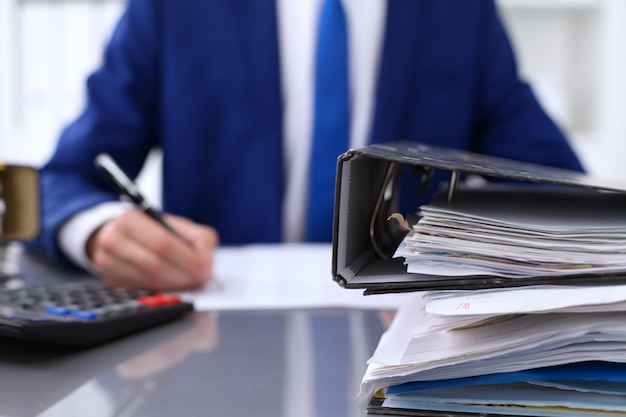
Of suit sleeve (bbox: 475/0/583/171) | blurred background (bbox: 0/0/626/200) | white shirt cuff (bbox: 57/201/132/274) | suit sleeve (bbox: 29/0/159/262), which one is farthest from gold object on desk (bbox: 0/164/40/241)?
blurred background (bbox: 0/0/626/200)

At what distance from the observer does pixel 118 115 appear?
1.08m

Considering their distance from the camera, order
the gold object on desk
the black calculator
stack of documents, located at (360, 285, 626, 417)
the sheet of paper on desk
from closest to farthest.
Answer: stack of documents, located at (360, 285, 626, 417)
the black calculator
the sheet of paper on desk
the gold object on desk

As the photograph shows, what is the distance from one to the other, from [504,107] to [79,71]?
157 centimetres

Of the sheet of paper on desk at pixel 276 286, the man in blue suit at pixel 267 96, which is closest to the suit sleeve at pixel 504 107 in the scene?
the man in blue suit at pixel 267 96

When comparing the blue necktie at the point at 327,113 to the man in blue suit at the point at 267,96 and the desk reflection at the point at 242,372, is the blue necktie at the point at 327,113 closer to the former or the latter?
the man in blue suit at the point at 267,96

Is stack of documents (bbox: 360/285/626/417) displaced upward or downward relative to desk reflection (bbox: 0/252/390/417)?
upward

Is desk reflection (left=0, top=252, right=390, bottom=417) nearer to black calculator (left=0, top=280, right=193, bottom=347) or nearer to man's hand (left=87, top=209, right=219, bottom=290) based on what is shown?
black calculator (left=0, top=280, right=193, bottom=347)

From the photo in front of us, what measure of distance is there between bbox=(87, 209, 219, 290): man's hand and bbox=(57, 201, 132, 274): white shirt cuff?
6 centimetres

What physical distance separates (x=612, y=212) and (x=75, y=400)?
1.04ft

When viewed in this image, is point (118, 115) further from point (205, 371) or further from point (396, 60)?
point (205, 371)

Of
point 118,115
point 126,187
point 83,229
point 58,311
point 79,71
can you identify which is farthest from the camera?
point 79,71

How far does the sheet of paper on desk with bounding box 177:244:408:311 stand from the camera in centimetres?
63

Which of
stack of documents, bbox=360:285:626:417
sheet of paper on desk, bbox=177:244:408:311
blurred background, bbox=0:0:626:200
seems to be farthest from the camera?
blurred background, bbox=0:0:626:200

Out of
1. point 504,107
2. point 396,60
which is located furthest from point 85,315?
point 504,107
